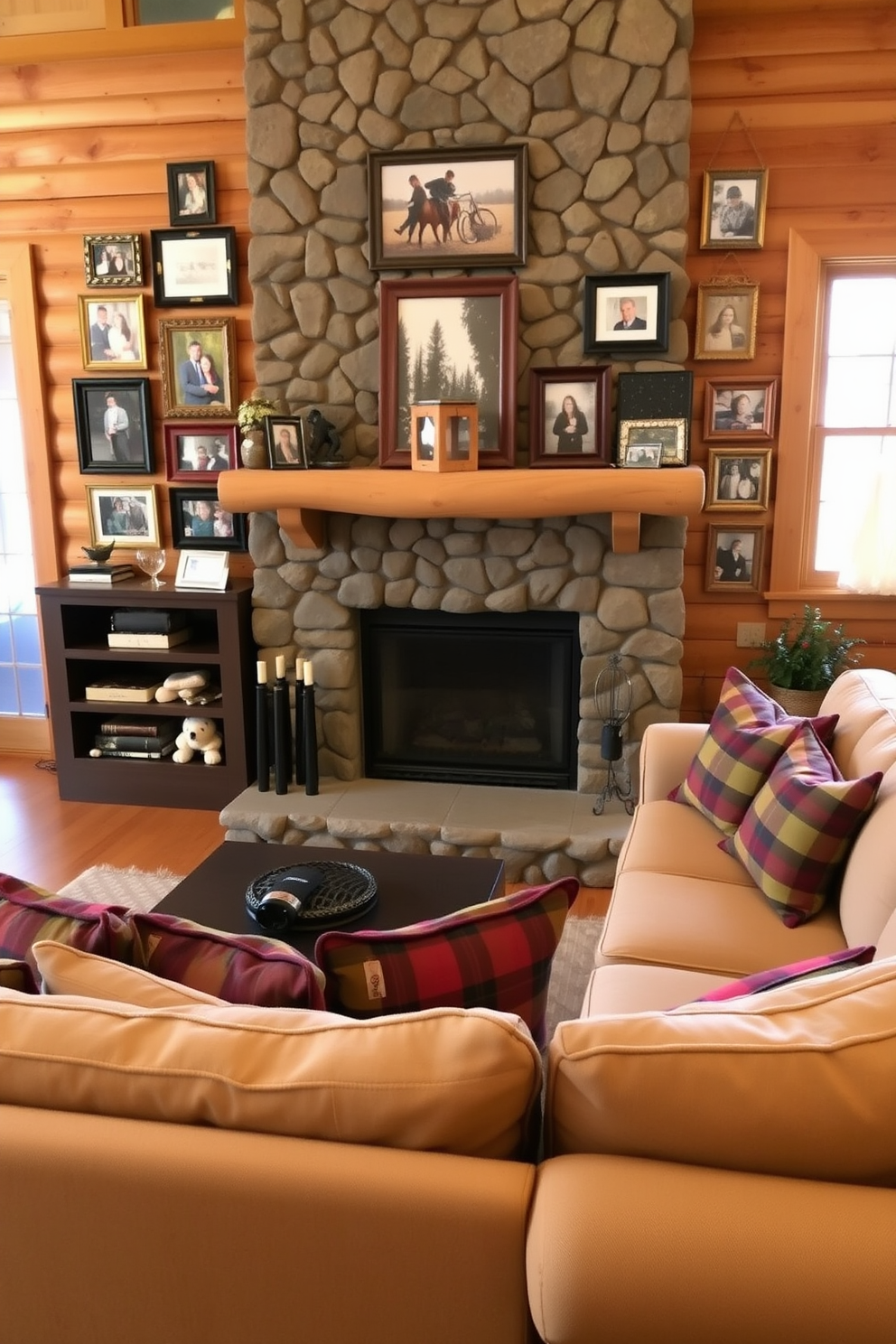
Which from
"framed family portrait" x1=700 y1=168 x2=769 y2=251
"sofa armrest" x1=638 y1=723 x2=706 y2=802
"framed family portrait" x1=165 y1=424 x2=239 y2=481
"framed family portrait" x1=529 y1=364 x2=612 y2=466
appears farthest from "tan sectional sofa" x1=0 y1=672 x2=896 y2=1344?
"framed family portrait" x1=165 y1=424 x2=239 y2=481

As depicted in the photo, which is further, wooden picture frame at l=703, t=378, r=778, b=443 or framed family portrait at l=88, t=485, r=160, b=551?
framed family portrait at l=88, t=485, r=160, b=551

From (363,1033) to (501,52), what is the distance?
3.35 meters

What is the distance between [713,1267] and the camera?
0.91 metres

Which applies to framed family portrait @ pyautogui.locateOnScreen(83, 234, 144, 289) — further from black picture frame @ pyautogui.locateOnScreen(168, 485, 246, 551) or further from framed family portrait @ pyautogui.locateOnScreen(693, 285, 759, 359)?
framed family portrait @ pyautogui.locateOnScreen(693, 285, 759, 359)

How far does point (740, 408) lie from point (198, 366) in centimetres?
210

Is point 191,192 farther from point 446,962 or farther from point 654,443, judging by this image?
point 446,962

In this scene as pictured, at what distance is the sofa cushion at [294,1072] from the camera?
3.40 feet

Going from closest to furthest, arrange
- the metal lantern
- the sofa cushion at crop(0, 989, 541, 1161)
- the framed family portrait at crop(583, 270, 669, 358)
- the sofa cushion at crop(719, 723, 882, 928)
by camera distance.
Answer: the sofa cushion at crop(0, 989, 541, 1161)
the sofa cushion at crop(719, 723, 882, 928)
the framed family portrait at crop(583, 270, 669, 358)
the metal lantern

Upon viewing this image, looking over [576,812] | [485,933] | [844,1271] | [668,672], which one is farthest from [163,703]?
[844,1271]

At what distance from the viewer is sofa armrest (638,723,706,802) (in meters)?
2.90

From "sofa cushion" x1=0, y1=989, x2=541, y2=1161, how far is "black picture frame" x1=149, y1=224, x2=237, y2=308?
11.3ft

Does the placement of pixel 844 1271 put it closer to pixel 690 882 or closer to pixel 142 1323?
pixel 142 1323

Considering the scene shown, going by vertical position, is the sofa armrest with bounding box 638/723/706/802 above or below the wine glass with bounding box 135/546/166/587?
below

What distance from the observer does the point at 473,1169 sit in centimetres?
101
